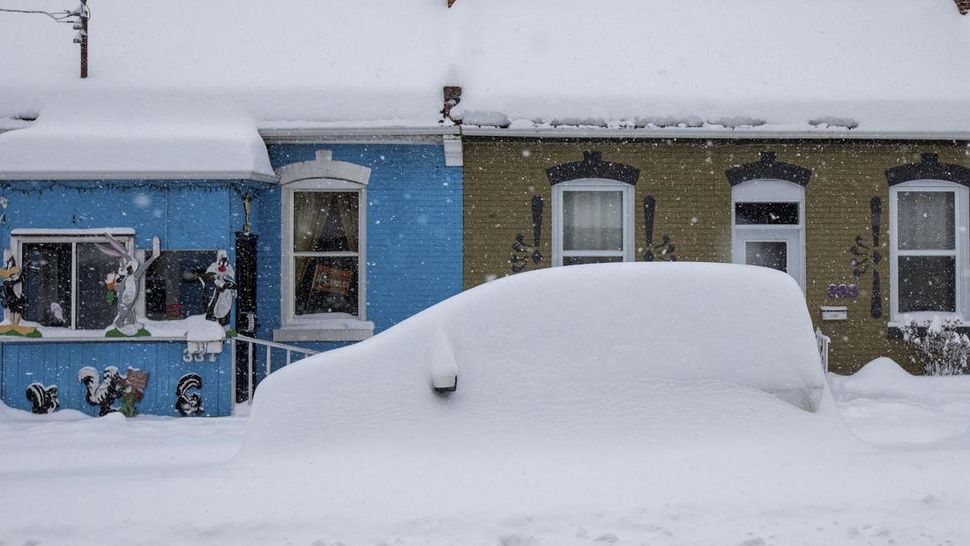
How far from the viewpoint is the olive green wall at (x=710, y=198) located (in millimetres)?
11062

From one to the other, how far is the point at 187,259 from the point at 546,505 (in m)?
6.89

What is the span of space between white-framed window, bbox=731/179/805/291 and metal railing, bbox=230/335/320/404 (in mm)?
5857

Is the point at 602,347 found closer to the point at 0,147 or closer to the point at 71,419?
the point at 71,419

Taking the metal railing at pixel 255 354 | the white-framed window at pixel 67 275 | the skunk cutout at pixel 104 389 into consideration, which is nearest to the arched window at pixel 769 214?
the metal railing at pixel 255 354

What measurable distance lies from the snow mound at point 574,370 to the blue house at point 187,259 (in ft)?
17.1

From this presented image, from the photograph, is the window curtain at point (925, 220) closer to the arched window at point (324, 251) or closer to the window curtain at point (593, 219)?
the window curtain at point (593, 219)

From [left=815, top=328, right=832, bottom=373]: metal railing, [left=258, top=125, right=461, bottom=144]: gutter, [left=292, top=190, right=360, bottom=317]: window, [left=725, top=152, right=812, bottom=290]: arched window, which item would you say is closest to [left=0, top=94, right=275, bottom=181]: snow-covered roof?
[left=258, top=125, right=461, bottom=144]: gutter

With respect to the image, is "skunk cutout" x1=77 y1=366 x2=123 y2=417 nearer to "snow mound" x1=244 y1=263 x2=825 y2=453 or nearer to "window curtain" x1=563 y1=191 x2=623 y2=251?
"snow mound" x1=244 y1=263 x2=825 y2=453

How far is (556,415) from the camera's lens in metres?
4.82

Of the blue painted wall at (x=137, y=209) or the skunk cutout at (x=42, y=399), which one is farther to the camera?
the blue painted wall at (x=137, y=209)

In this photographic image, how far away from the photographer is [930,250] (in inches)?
458

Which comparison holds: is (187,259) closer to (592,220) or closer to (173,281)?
(173,281)

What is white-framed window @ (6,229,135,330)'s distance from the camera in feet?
Answer: 32.6

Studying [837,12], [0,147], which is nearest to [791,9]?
[837,12]
